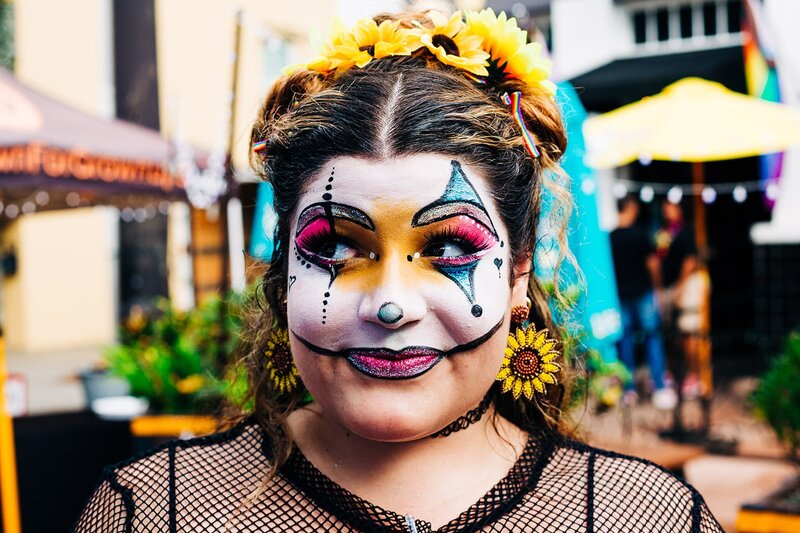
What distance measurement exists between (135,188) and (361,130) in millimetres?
3972

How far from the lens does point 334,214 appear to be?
146 centimetres

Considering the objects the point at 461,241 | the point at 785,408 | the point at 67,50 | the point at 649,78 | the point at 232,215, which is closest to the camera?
the point at 461,241

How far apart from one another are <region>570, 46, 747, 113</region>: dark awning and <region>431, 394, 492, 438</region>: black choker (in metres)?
5.54

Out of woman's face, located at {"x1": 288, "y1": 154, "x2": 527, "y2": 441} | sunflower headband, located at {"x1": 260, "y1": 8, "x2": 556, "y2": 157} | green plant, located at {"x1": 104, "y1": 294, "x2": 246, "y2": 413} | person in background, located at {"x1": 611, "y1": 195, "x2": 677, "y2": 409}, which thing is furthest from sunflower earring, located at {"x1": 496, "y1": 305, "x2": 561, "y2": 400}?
person in background, located at {"x1": 611, "y1": 195, "x2": 677, "y2": 409}

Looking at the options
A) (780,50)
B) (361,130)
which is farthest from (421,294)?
(780,50)

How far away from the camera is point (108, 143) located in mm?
4898

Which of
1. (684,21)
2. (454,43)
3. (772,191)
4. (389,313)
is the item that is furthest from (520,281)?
(684,21)

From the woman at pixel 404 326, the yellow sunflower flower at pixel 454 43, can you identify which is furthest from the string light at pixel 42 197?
the yellow sunflower flower at pixel 454 43

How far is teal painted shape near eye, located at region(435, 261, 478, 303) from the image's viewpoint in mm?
1447

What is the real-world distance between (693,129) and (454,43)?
13.7 feet

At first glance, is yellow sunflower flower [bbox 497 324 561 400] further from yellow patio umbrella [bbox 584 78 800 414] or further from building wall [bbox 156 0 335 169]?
building wall [bbox 156 0 335 169]

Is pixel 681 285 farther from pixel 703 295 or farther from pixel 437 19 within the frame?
pixel 437 19

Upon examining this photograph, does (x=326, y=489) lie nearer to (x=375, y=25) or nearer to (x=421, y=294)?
(x=421, y=294)

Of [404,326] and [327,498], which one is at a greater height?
[404,326]
